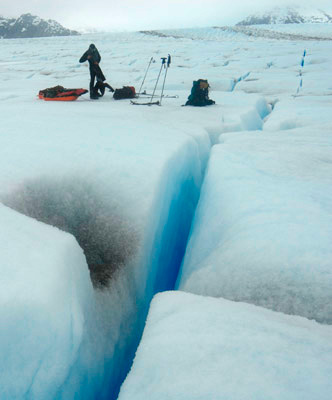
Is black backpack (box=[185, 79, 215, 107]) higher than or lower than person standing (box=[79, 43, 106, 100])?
lower

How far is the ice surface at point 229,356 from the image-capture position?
0.86m

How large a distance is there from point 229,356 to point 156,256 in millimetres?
1378

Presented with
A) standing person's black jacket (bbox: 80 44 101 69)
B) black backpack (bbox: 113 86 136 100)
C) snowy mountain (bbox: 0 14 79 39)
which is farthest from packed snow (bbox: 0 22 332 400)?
snowy mountain (bbox: 0 14 79 39)

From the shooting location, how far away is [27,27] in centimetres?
9981

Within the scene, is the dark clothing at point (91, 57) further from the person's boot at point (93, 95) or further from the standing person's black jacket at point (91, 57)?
the person's boot at point (93, 95)

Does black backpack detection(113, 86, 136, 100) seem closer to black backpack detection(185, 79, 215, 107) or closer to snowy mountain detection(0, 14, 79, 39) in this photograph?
black backpack detection(185, 79, 215, 107)

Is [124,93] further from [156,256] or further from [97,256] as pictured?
[97,256]

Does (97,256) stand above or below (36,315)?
below

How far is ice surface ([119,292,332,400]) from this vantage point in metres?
0.86

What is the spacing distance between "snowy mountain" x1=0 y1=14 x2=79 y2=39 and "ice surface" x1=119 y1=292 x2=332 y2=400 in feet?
368

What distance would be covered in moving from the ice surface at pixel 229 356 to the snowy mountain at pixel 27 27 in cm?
11221

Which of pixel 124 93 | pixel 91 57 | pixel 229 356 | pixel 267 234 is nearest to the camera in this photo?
pixel 229 356

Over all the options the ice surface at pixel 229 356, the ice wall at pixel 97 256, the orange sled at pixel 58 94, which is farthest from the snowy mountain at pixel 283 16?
the ice surface at pixel 229 356

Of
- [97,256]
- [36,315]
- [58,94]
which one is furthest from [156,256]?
[58,94]
